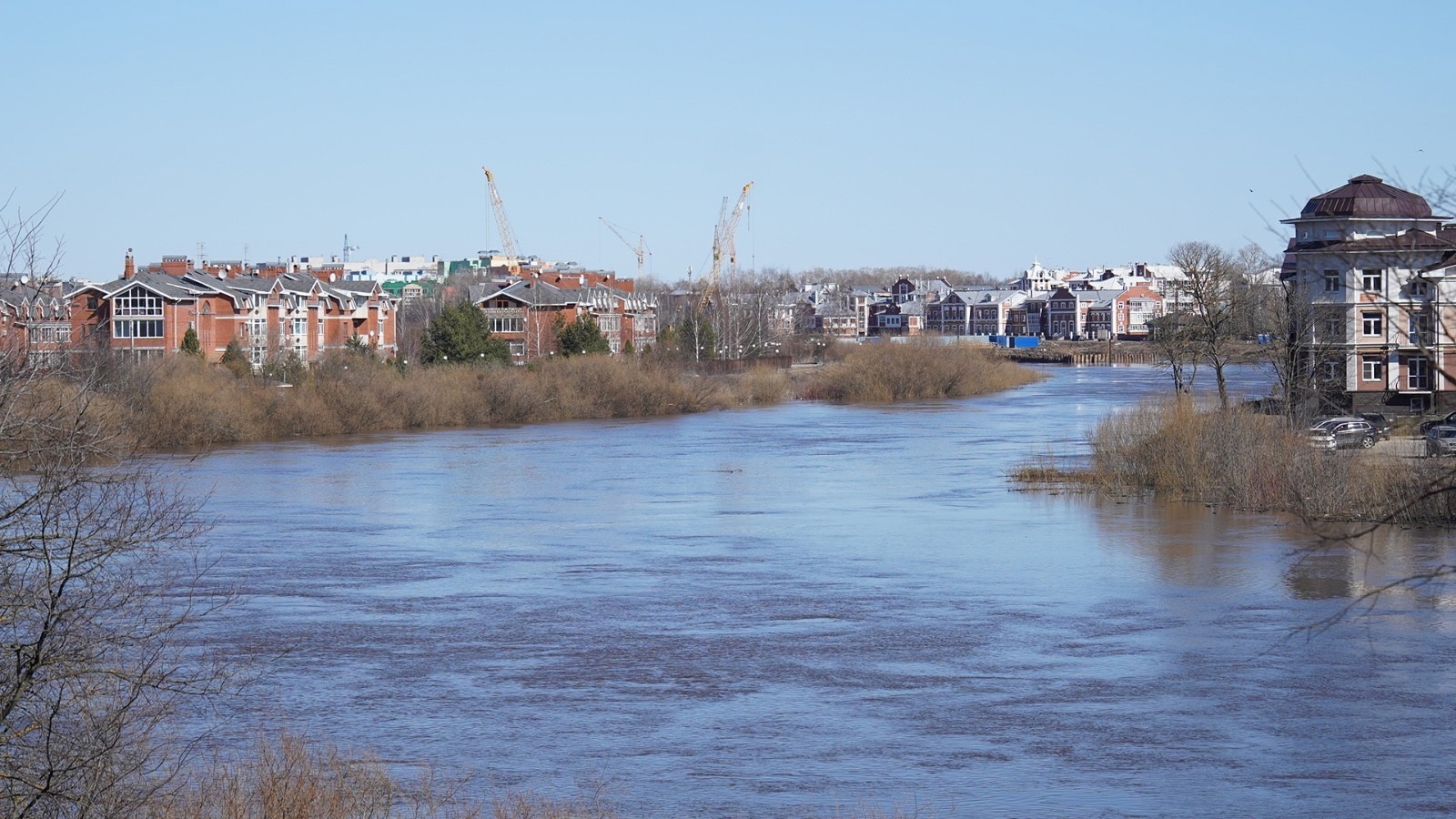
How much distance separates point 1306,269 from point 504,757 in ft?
83.7

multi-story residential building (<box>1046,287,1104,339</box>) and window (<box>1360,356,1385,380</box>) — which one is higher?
multi-story residential building (<box>1046,287,1104,339</box>)

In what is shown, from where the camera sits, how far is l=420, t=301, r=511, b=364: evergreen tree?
51812mm

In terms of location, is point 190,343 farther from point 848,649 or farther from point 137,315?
point 848,649

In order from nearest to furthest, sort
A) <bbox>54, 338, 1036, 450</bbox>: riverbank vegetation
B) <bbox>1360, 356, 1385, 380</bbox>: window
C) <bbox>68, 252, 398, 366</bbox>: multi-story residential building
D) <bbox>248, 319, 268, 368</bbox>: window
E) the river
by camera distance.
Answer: the river < <bbox>1360, 356, 1385, 380</bbox>: window < <bbox>54, 338, 1036, 450</bbox>: riverbank vegetation < <bbox>68, 252, 398, 366</bbox>: multi-story residential building < <bbox>248, 319, 268, 368</bbox>: window

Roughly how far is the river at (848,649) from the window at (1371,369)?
38.6 ft

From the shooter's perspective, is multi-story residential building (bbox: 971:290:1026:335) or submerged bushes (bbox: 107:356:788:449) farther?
multi-story residential building (bbox: 971:290:1026:335)

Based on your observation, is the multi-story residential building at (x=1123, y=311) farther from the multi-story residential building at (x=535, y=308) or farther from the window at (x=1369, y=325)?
the window at (x=1369, y=325)

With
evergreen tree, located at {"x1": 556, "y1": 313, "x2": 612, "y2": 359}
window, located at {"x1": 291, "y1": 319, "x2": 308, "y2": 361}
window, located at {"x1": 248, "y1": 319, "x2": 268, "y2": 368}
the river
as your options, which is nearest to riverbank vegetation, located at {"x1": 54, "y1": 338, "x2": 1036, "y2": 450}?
evergreen tree, located at {"x1": 556, "y1": 313, "x2": 612, "y2": 359}

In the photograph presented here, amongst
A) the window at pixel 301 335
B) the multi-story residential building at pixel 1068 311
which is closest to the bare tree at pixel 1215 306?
the window at pixel 301 335

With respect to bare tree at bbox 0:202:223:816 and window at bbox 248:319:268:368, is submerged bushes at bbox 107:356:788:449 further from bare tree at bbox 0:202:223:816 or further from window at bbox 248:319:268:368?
bare tree at bbox 0:202:223:816

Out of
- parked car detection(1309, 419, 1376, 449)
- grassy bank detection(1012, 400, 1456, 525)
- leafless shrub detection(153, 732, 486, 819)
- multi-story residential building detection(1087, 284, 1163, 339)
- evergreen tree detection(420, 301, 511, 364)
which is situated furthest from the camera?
multi-story residential building detection(1087, 284, 1163, 339)

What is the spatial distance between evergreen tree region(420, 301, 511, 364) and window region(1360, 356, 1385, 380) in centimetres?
2710

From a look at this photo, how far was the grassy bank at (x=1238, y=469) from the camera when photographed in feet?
65.5

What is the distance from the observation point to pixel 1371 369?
33312mm
